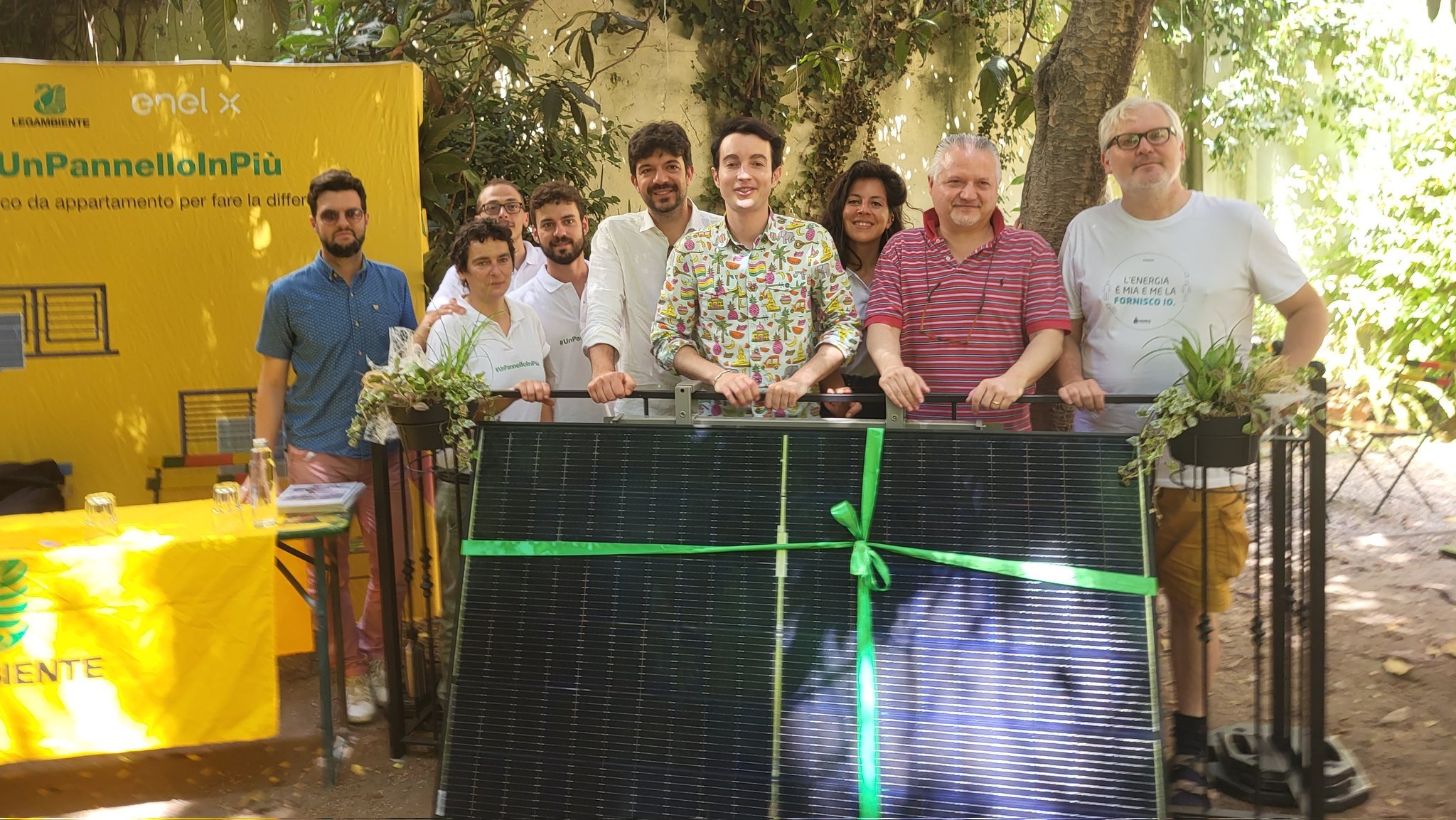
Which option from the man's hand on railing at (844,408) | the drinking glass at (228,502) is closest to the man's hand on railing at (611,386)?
the man's hand on railing at (844,408)

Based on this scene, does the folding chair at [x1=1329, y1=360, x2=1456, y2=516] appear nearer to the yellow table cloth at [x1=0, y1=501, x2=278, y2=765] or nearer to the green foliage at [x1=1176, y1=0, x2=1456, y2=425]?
the green foliage at [x1=1176, y1=0, x2=1456, y2=425]

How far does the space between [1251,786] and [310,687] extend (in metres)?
3.86

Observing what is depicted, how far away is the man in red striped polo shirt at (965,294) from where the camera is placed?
3664mm

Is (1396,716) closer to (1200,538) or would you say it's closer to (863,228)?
(1200,538)

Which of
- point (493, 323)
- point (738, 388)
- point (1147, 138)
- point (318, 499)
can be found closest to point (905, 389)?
point (738, 388)

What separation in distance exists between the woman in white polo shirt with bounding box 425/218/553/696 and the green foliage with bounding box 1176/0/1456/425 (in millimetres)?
6662

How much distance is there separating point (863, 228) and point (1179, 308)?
1267 millimetres

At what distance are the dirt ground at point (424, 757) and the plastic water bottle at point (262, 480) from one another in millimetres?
985

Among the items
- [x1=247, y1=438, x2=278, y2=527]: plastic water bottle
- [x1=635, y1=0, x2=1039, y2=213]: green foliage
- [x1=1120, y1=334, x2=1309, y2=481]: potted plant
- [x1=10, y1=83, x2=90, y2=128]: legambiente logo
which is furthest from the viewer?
[x1=635, y1=0, x2=1039, y2=213]: green foliage

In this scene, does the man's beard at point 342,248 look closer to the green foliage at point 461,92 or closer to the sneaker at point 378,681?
the green foliage at point 461,92

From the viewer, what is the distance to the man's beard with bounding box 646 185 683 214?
438 centimetres

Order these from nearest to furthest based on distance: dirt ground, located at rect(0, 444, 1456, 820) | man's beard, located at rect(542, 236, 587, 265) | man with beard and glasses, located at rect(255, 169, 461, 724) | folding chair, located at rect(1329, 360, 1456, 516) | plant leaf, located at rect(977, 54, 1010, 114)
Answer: dirt ground, located at rect(0, 444, 1456, 820) < man with beard and glasses, located at rect(255, 169, 461, 724) < man's beard, located at rect(542, 236, 587, 265) < plant leaf, located at rect(977, 54, 1010, 114) < folding chair, located at rect(1329, 360, 1456, 516)

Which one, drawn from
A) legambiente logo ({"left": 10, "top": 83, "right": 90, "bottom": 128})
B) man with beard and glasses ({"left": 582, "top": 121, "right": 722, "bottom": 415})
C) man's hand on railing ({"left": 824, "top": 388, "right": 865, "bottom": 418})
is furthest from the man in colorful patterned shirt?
legambiente logo ({"left": 10, "top": 83, "right": 90, "bottom": 128})

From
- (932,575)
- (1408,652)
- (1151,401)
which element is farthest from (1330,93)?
(932,575)
